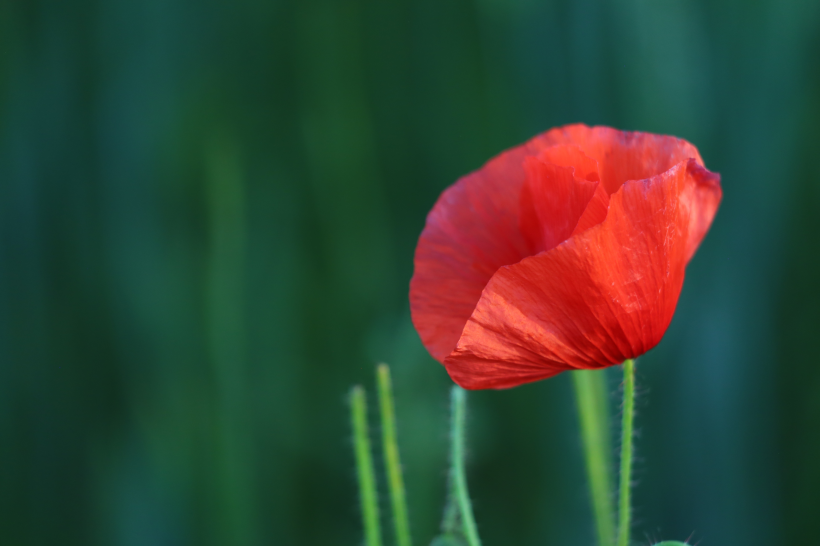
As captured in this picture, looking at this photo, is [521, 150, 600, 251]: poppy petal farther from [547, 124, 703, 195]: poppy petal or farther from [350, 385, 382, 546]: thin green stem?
[350, 385, 382, 546]: thin green stem

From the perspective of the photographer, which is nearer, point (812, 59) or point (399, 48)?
point (812, 59)

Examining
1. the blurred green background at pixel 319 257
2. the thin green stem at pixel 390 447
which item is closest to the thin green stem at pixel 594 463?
the thin green stem at pixel 390 447

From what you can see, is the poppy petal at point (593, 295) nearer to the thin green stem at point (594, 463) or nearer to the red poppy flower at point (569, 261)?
the red poppy flower at point (569, 261)

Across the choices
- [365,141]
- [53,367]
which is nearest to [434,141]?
[365,141]

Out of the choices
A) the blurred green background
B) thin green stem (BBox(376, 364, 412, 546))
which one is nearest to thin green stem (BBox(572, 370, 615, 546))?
thin green stem (BBox(376, 364, 412, 546))

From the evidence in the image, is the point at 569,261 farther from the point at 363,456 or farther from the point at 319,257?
the point at 319,257

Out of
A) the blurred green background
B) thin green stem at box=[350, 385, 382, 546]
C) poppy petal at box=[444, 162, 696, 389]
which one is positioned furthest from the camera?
the blurred green background

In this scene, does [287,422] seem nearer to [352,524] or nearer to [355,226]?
[352,524]
